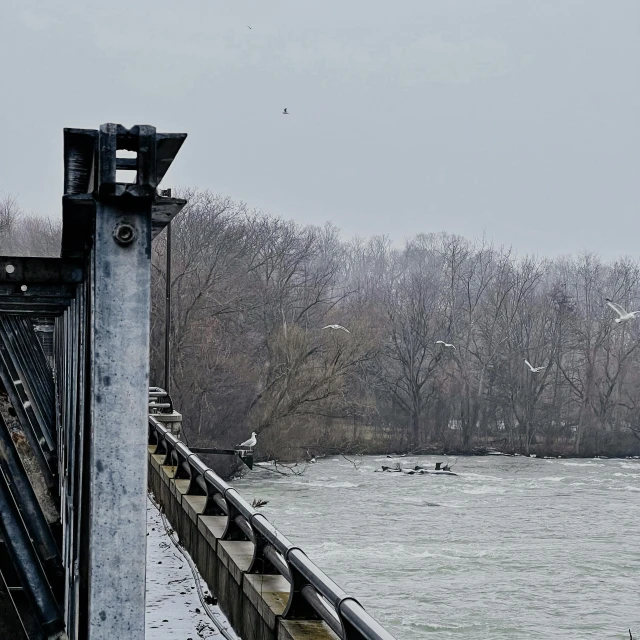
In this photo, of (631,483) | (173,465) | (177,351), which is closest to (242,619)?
(173,465)

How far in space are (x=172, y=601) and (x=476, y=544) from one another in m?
23.4

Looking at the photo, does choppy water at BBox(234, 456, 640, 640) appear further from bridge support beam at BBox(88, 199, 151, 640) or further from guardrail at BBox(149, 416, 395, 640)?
bridge support beam at BBox(88, 199, 151, 640)

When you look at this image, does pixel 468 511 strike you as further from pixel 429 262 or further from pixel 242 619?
pixel 429 262

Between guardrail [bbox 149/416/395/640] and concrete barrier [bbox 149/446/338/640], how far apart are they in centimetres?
11

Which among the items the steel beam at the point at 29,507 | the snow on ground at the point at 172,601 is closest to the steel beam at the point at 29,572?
the steel beam at the point at 29,507

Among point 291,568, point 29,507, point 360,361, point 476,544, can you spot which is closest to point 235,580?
point 291,568

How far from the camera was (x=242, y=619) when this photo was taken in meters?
7.88

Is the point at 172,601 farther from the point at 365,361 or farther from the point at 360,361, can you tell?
the point at 365,361

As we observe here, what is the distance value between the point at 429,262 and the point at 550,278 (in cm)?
1755

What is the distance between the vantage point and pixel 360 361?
59875 mm

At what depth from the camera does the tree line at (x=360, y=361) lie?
54.0 meters

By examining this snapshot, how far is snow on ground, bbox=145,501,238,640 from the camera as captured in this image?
8125mm

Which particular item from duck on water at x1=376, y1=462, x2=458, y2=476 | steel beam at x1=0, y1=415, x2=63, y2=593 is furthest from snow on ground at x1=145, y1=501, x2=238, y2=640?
duck on water at x1=376, y1=462, x2=458, y2=476

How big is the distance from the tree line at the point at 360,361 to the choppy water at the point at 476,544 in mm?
6168
